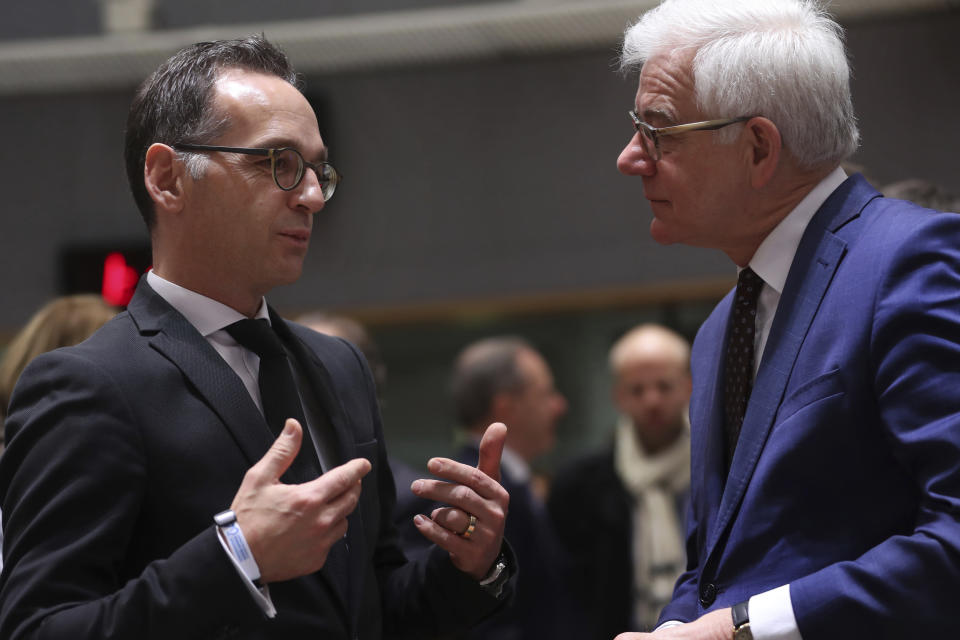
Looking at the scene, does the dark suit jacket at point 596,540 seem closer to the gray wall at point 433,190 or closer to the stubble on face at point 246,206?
the gray wall at point 433,190

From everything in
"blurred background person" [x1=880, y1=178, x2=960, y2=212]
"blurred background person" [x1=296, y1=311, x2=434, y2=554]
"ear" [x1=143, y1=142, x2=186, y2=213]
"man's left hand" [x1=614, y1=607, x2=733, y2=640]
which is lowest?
"blurred background person" [x1=296, y1=311, x2=434, y2=554]

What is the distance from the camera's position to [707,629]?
1.73 metres

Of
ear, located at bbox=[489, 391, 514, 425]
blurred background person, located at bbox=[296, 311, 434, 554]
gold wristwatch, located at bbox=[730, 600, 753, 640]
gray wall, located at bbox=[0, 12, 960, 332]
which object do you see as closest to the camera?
gold wristwatch, located at bbox=[730, 600, 753, 640]

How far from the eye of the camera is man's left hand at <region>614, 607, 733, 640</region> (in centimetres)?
172

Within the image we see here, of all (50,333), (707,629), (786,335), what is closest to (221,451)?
(707,629)

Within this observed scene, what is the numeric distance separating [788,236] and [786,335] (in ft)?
0.74

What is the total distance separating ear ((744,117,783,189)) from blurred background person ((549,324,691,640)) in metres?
2.60

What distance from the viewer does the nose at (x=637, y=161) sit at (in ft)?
6.95

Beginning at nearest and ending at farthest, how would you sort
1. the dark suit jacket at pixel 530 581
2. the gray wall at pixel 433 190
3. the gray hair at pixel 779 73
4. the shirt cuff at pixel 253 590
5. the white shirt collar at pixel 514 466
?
the shirt cuff at pixel 253 590, the gray hair at pixel 779 73, the dark suit jacket at pixel 530 581, the white shirt collar at pixel 514 466, the gray wall at pixel 433 190

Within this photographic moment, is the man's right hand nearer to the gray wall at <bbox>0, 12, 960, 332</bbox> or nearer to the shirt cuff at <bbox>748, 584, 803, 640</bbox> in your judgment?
the shirt cuff at <bbox>748, 584, 803, 640</bbox>

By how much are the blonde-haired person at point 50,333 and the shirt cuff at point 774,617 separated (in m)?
1.90

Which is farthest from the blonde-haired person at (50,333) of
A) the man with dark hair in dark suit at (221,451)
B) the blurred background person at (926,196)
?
the blurred background person at (926,196)

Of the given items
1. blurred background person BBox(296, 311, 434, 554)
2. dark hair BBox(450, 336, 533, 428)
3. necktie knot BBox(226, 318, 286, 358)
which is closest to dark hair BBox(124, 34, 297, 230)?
necktie knot BBox(226, 318, 286, 358)

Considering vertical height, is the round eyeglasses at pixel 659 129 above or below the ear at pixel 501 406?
above
